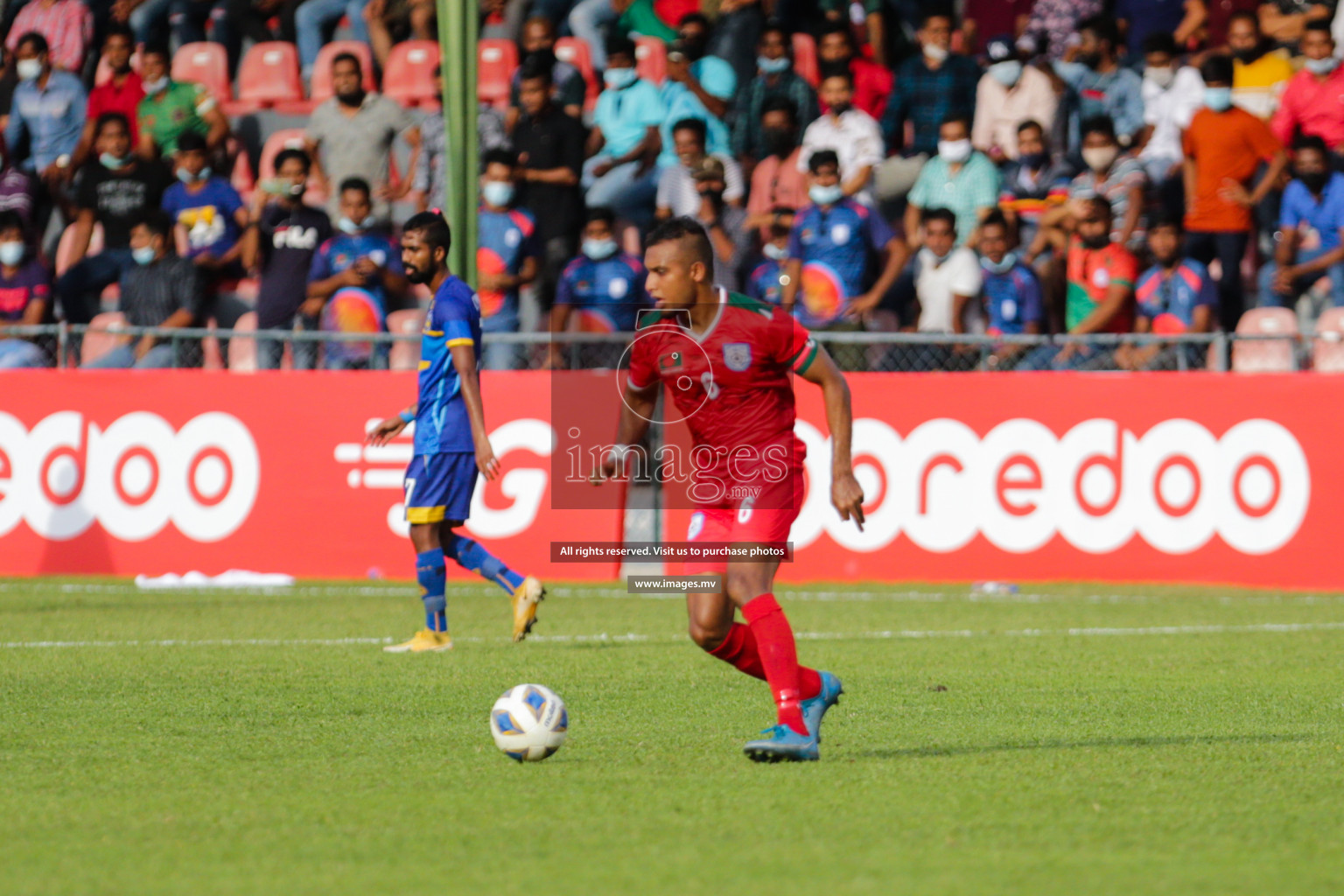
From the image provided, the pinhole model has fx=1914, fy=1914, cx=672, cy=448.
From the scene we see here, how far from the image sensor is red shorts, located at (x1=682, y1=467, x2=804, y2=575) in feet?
20.8

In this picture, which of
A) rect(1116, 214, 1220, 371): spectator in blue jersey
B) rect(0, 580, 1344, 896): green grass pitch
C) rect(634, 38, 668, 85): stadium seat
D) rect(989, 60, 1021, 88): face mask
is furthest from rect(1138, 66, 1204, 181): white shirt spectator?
rect(0, 580, 1344, 896): green grass pitch

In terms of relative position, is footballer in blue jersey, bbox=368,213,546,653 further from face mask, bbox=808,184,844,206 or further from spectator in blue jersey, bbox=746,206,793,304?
face mask, bbox=808,184,844,206

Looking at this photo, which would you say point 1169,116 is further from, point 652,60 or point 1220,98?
point 652,60

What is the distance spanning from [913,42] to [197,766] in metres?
13.3

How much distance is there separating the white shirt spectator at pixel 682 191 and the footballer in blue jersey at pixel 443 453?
658 centimetres

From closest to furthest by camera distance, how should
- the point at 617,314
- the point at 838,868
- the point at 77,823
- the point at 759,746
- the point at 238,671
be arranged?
the point at 838,868
the point at 77,823
the point at 759,746
the point at 238,671
the point at 617,314

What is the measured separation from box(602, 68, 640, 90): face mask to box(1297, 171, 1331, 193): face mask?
5824 mm

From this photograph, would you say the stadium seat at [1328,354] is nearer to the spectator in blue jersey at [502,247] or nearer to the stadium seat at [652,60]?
the spectator in blue jersey at [502,247]

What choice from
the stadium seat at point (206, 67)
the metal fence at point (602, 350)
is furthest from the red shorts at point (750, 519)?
the stadium seat at point (206, 67)

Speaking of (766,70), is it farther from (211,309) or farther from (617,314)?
(211,309)

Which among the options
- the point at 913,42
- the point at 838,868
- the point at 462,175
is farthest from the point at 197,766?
the point at 913,42

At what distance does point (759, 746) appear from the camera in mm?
6148

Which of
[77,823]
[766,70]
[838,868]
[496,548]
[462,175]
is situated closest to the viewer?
[838,868]

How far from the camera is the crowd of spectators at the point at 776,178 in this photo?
1499 centimetres
